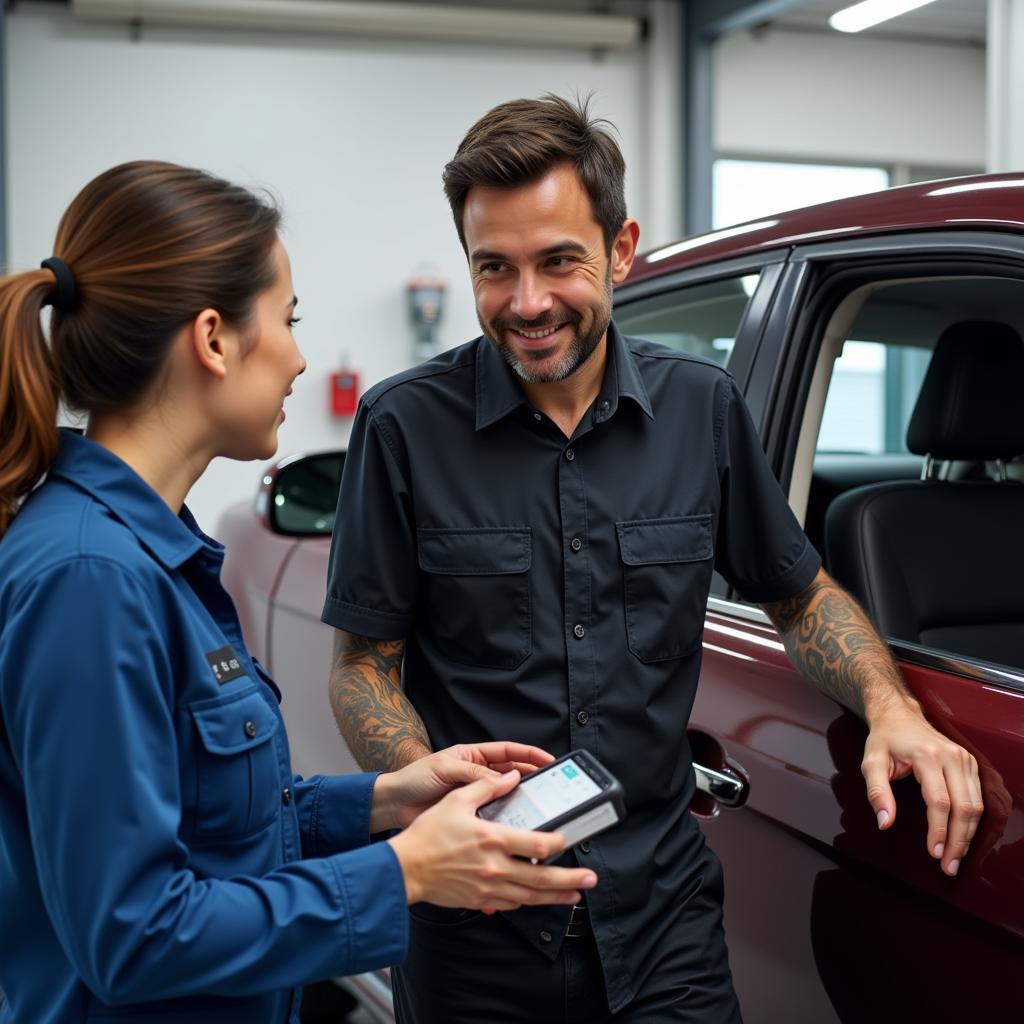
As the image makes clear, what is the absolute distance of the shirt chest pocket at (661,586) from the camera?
1.48 meters

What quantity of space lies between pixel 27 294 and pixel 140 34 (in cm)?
642

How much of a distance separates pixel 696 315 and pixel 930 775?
1068mm

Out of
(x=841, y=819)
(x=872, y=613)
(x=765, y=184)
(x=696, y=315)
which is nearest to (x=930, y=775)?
(x=841, y=819)

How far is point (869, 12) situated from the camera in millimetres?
6504

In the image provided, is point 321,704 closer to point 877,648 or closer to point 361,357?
point 877,648

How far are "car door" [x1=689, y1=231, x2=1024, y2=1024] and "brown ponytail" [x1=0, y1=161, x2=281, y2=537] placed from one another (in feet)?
2.73

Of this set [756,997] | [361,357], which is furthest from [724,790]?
[361,357]

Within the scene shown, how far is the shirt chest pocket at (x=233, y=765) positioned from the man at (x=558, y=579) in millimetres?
353

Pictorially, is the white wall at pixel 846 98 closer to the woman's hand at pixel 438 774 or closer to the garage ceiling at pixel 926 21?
the garage ceiling at pixel 926 21

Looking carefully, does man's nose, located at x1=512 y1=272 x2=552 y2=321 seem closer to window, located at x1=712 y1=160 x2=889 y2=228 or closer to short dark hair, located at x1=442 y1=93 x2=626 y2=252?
short dark hair, located at x1=442 y1=93 x2=626 y2=252

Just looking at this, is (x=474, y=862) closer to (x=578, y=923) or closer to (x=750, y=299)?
(x=578, y=923)

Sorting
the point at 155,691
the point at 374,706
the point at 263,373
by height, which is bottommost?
the point at 374,706

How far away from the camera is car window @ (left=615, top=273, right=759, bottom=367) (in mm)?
1975

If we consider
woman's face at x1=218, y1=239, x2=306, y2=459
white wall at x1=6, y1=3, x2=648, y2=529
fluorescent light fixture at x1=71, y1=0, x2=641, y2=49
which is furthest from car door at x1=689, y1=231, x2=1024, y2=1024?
fluorescent light fixture at x1=71, y1=0, x2=641, y2=49
